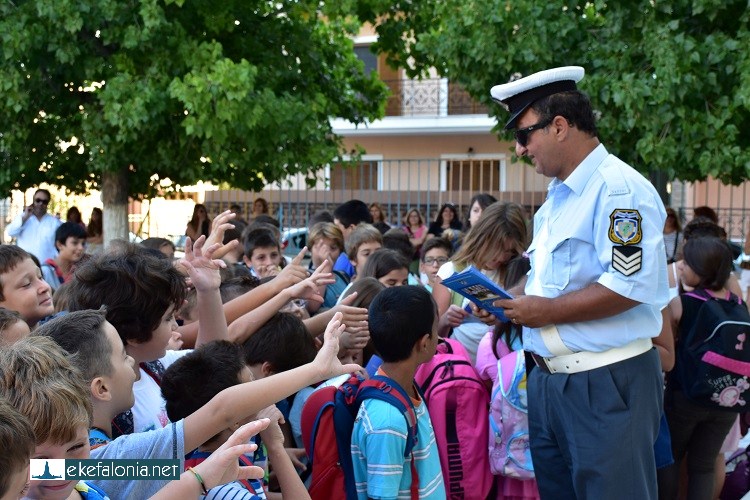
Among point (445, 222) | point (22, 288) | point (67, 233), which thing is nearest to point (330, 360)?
point (22, 288)

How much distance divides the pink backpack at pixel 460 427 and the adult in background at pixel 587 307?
0.54 m

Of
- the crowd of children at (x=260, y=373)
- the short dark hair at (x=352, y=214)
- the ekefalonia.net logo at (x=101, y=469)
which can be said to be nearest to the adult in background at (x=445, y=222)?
the short dark hair at (x=352, y=214)

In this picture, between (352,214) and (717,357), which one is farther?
(352,214)

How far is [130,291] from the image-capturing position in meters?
3.51

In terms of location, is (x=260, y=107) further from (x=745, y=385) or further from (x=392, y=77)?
(x=392, y=77)

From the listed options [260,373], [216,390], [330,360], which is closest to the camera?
[330,360]

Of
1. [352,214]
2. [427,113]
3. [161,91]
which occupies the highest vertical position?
[427,113]

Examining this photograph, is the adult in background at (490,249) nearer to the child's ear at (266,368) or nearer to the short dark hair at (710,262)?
the short dark hair at (710,262)

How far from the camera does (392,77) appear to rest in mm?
25625

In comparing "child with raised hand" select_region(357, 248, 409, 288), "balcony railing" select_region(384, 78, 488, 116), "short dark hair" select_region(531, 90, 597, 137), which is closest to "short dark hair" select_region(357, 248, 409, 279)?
"child with raised hand" select_region(357, 248, 409, 288)

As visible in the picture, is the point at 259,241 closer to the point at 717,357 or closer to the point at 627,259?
the point at 717,357

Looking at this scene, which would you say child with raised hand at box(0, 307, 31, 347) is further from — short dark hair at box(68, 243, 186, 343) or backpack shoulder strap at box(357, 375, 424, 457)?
backpack shoulder strap at box(357, 375, 424, 457)

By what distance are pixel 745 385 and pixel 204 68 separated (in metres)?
7.77

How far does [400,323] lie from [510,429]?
2.96ft
